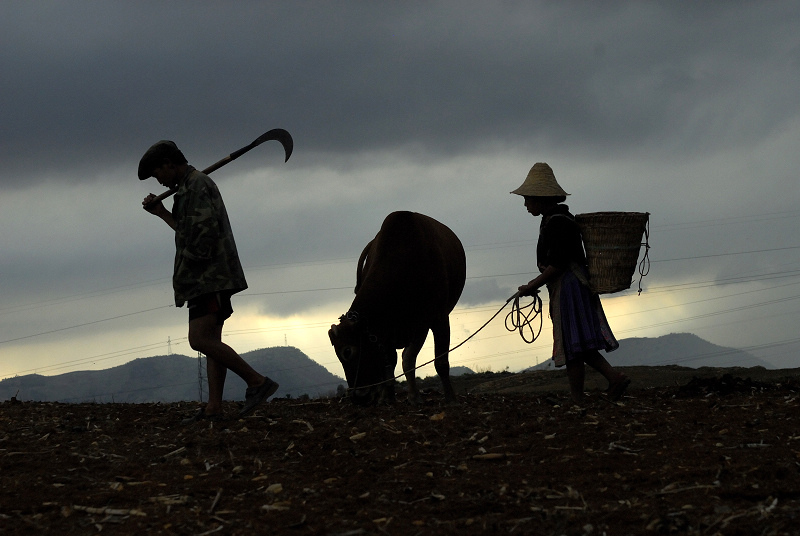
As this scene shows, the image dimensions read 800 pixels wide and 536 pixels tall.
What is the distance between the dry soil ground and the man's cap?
2706 millimetres

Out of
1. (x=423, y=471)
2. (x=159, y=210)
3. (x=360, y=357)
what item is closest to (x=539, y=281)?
(x=360, y=357)

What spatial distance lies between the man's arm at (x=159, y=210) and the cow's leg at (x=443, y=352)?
3948mm

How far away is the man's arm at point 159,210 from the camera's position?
30.3 feet

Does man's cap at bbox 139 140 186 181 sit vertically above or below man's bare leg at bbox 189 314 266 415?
above

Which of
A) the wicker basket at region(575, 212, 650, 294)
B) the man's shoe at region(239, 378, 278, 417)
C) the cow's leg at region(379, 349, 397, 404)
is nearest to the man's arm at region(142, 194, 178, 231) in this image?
the man's shoe at region(239, 378, 278, 417)

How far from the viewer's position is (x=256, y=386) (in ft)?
30.0

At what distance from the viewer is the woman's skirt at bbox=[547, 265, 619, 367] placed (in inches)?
365

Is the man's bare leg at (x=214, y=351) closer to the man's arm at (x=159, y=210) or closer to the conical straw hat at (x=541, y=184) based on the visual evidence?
A: the man's arm at (x=159, y=210)

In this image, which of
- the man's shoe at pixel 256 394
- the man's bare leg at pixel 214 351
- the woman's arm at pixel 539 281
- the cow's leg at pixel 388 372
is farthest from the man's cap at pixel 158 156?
the woman's arm at pixel 539 281

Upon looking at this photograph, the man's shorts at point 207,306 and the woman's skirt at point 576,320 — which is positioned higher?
the man's shorts at point 207,306

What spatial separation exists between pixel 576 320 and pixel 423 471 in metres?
3.39

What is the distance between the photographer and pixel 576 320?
935 cm

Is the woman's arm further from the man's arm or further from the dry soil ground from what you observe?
the man's arm

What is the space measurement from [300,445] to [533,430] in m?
2.07
